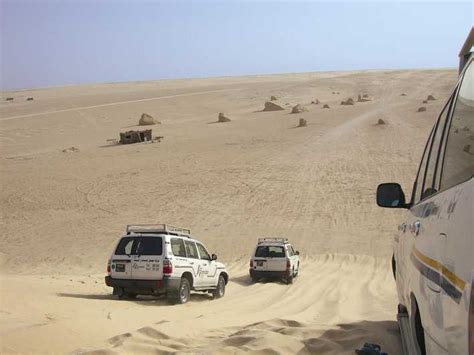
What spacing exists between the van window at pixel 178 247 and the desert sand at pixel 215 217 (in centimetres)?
123

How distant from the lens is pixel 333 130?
47.6 metres

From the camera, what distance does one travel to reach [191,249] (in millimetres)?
15773

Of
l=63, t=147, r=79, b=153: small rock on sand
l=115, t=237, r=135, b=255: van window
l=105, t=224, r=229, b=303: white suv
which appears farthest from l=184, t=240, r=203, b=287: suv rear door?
l=63, t=147, r=79, b=153: small rock on sand

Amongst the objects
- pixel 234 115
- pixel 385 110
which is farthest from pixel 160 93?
pixel 385 110

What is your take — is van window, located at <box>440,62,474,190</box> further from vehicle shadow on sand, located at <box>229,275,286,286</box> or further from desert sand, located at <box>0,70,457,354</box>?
vehicle shadow on sand, located at <box>229,275,286,286</box>

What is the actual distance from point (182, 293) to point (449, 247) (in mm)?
12256

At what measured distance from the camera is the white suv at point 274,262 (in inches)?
744

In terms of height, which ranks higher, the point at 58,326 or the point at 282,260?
the point at 58,326

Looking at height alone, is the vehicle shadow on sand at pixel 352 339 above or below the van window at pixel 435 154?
below

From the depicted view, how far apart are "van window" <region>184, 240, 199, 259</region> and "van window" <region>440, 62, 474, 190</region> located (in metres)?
12.2

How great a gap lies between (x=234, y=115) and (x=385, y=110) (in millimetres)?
15197

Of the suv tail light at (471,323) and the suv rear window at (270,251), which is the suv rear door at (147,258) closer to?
the suv rear window at (270,251)

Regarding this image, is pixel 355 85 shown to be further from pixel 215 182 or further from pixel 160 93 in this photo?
pixel 215 182

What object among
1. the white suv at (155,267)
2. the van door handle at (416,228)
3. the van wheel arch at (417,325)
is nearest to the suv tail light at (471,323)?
the van wheel arch at (417,325)
